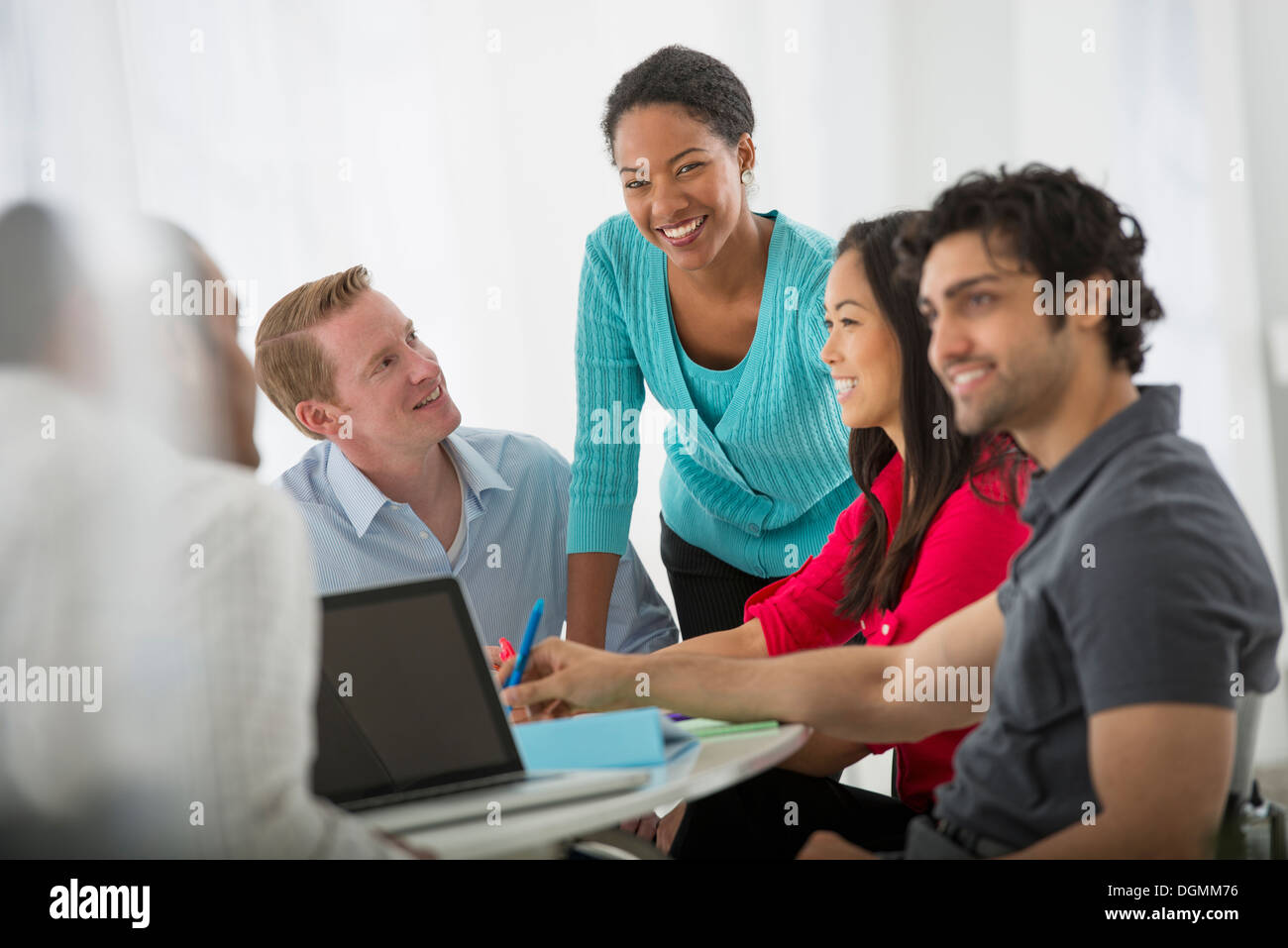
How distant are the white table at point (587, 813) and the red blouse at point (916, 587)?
29cm

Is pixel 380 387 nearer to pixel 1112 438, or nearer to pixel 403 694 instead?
pixel 403 694

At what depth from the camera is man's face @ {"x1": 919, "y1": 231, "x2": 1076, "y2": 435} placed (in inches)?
38.5

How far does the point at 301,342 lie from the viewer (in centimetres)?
188

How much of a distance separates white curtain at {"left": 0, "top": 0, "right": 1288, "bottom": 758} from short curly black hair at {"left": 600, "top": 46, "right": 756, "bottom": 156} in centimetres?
80

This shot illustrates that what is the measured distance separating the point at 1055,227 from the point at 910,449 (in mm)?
438

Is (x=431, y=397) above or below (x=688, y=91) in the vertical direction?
below

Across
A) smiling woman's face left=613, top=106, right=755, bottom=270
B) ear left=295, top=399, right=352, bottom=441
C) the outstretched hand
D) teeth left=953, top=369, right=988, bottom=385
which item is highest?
smiling woman's face left=613, top=106, right=755, bottom=270

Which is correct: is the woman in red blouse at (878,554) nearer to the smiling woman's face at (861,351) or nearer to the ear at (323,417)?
the smiling woman's face at (861,351)

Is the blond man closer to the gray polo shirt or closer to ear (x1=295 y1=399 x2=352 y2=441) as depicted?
ear (x1=295 y1=399 x2=352 y2=441)

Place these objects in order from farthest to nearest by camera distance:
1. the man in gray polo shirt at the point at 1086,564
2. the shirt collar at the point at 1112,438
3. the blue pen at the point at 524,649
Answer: the blue pen at the point at 524,649
the shirt collar at the point at 1112,438
the man in gray polo shirt at the point at 1086,564

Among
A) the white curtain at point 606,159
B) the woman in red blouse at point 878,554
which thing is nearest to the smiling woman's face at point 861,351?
the woman in red blouse at point 878,554

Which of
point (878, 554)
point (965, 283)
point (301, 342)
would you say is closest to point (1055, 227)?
point (965, 283)

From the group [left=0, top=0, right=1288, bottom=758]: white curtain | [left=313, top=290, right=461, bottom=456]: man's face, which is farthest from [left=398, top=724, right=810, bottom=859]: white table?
[left=0, top=0, right=1288, bottom=758]: white curtain

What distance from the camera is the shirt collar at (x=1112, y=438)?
0.93 metres
